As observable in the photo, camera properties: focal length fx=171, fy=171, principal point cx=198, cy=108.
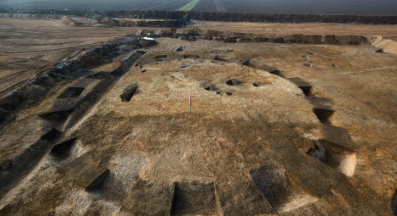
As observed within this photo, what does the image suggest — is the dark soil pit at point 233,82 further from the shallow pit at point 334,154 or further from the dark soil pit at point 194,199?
the dark soil pit at point 194,199

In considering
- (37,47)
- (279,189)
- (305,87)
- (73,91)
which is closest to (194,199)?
(279,189)

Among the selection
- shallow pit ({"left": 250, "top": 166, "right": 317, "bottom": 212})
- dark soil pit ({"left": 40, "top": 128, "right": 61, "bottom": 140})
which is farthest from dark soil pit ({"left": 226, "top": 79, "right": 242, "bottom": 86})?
dark soil pit ({"left": 40, "top": 128, "right": 61, "bottom": 140})

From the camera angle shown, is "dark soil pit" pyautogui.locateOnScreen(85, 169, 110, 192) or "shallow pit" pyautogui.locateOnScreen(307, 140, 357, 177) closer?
"dark soil pit" pyautogui.locateOnScreen(85, 169, 110, 192)

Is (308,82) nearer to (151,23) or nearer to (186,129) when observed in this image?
(186,129)

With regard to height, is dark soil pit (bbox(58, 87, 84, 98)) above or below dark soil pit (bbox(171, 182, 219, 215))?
Result: above

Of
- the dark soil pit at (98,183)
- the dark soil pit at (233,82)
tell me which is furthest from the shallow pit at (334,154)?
the dark soil pit at (98,183)

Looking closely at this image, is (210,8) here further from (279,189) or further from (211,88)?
(279,189)

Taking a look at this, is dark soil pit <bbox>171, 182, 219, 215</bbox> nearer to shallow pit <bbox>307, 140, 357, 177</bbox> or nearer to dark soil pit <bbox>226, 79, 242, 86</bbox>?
shallow pit <bbox>307, 140, 357, 177</bbox>
